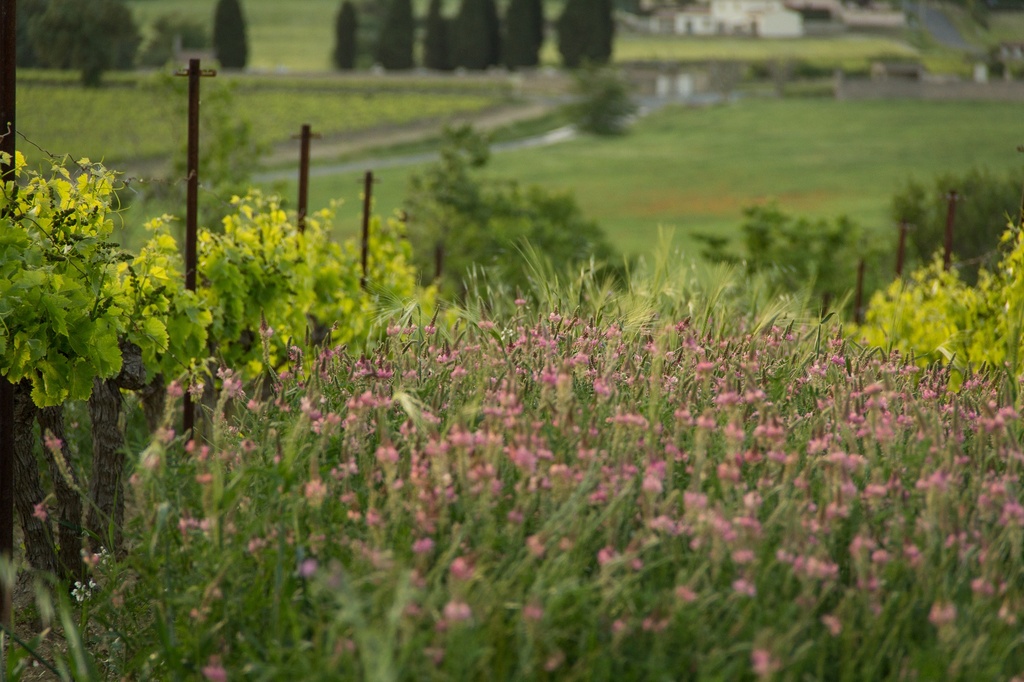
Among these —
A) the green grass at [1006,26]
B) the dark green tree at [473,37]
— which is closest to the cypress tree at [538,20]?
the dark green tree at [473,37]

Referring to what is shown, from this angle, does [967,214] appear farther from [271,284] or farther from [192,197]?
[192,197]

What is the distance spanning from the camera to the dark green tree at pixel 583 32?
86875mm

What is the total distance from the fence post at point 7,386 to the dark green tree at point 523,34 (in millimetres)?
80335

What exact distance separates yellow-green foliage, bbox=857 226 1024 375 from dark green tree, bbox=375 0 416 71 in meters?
72.2

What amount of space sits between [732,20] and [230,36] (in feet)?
175

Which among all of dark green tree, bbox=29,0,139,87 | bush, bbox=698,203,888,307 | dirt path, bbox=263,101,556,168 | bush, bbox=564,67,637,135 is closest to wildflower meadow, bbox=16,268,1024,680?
dark green tree, bbox=29,0,139,87

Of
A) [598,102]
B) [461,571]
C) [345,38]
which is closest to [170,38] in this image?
[345,38]

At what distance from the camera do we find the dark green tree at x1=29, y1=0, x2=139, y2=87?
2191 cm

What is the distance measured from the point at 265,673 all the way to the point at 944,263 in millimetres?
13899

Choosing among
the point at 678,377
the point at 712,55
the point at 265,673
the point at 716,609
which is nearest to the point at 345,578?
the point at 265,673

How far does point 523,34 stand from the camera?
83.9m

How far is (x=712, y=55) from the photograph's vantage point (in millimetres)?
97125

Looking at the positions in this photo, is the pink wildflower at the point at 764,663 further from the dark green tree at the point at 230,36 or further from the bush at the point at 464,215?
the dark green tree at the point at 230,36

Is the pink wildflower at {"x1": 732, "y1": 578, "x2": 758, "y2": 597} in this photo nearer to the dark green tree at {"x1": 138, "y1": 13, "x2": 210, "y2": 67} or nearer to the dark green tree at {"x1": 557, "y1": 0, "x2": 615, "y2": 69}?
the dark green tree at {"x1": 138, "y1": 13, "x2": 210, "y2": 67}
